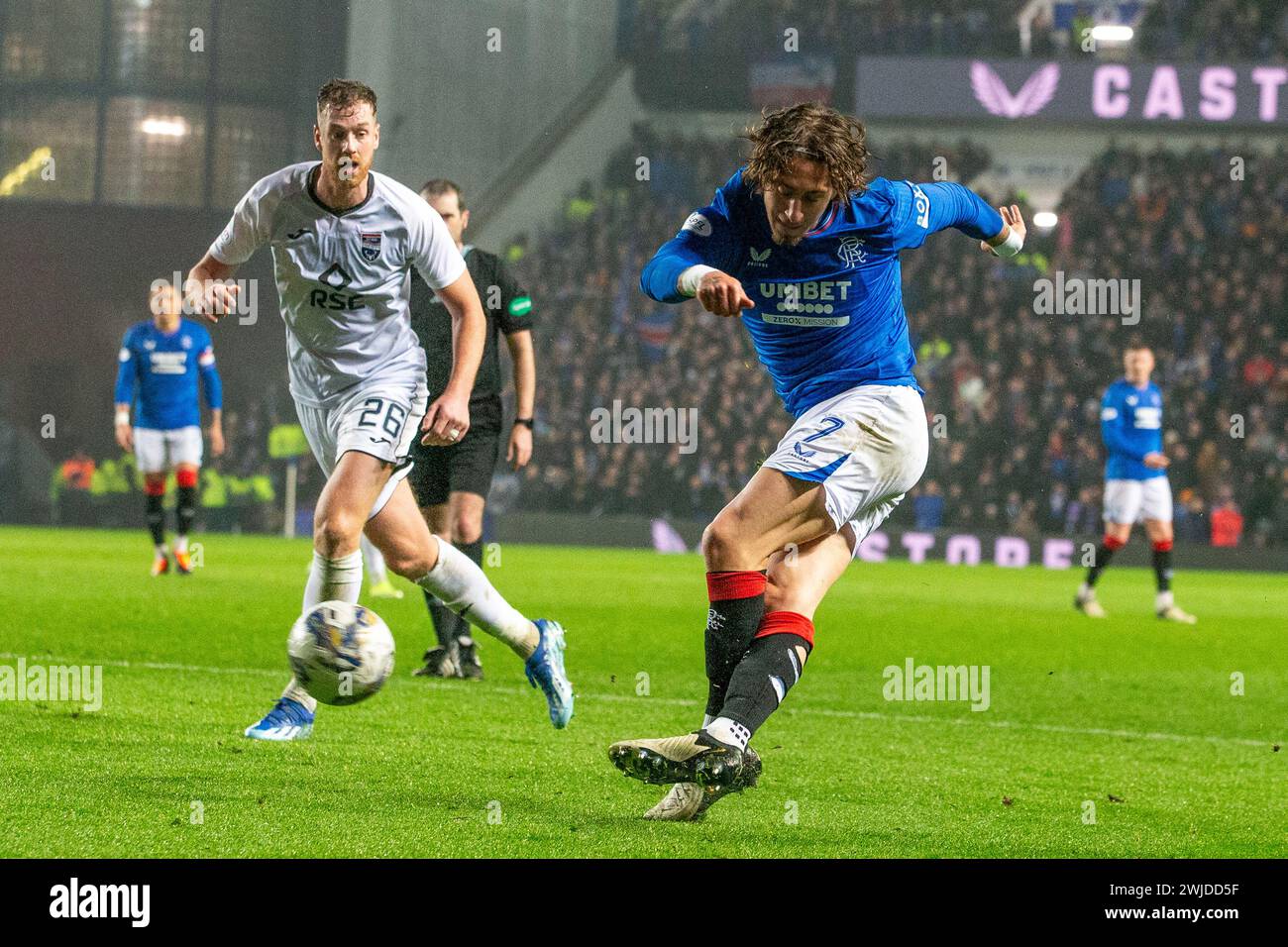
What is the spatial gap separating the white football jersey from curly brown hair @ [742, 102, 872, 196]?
132 centimetres

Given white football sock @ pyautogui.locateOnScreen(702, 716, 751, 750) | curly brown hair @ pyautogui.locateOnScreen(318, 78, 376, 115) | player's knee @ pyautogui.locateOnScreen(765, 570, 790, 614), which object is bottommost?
white football sock @ pyautogui.locateOnScreen(702, 716, 751, 750)

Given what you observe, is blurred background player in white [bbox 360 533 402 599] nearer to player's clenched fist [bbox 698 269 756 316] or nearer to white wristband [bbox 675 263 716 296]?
white wristband [bbox 675 263 716 296]

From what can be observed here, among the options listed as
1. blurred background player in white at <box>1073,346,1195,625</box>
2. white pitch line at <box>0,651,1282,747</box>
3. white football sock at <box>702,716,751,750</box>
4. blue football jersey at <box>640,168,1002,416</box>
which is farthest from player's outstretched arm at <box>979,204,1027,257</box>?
blurred background player in white at <box>1073,346,1195,625</box>

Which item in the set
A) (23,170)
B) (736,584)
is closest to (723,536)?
(736,584)

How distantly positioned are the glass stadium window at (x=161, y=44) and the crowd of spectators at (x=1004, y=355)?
20.0 feet

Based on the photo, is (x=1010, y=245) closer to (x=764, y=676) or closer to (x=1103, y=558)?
(x=764, y=676)

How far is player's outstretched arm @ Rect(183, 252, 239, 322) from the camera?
16.9 ft

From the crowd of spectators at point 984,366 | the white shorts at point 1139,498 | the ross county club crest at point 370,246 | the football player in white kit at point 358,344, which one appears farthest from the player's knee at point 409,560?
the crowd of spectators at point 984,366

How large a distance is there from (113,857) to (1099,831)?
265 centimetres

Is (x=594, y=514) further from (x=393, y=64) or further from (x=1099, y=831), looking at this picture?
(x=1099, y=831)

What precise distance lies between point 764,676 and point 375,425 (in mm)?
1690

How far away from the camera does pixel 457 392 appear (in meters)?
5.14

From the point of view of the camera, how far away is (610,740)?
6074 mm

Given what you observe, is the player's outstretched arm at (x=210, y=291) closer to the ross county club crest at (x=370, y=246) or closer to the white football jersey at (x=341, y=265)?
the white football jersey at (x=341, y=265)
